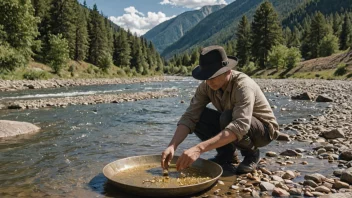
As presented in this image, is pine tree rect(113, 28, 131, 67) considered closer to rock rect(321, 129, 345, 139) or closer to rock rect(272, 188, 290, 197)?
rock rect(321, 129, 345, 139)

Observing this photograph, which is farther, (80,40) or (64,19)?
(80,40)

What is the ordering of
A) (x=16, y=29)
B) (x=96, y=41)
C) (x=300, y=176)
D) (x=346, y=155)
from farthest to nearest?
(x=96, y=41) < (x=16, y=29) < (x=346, y=155) < (x=300, y=176)

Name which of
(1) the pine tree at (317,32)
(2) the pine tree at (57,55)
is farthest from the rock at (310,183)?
(1) the pine tree at (317,32)

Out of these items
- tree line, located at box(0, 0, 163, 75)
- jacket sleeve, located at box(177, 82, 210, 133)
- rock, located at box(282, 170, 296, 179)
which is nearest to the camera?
rock, located at box(282, 170, 296, 179)

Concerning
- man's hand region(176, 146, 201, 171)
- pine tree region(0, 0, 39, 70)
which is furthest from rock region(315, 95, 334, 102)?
pine tree region(0, 0, 39, 70)

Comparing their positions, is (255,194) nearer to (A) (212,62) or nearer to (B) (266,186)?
(B) (266,186)

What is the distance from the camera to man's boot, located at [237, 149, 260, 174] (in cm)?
476

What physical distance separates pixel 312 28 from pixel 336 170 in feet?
240

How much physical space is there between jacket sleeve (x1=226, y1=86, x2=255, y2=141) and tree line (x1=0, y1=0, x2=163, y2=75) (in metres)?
29.2

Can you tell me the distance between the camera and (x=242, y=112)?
4.00m

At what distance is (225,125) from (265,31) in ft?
204

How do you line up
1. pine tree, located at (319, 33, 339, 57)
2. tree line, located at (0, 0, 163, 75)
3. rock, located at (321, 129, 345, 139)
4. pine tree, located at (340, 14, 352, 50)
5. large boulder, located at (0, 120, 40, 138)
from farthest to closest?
1. pine tree, located at (340, 14, 352, 50)
2. pine tree, located at (319, 33, 339, 57)
3. tree line, located at (0, 0, 163, 75)
4. large boulder, located at (0, 120, 40, 138)
5. rock, located at (321, 129, 345, 139)

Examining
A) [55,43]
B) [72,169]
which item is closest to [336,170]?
[72,169]

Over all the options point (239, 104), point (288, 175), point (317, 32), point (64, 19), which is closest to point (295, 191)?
point (288, 175)
